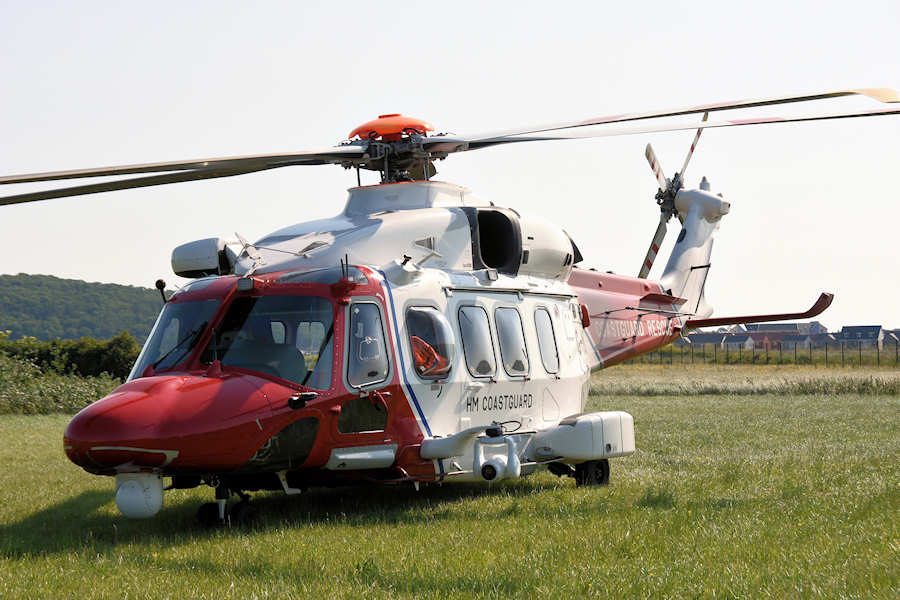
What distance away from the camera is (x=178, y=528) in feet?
28.6

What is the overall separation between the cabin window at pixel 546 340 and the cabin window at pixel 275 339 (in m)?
3.19

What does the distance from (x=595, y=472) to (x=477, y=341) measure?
244 centimetres

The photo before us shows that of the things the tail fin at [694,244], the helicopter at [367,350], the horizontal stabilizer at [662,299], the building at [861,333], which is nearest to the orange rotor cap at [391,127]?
the helicopter at [367,350]

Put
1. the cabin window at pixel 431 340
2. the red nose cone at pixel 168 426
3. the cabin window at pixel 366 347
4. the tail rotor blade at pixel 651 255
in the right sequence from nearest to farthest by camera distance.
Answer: the red nose cone at pixel 168 426, the cabin window at pixel 366 347, the cabin window at pixel 431 340, the tail rotor blade at pixel 651 255

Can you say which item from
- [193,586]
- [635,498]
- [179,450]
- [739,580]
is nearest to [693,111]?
[635,498]

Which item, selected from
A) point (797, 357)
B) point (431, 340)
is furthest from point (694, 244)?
point (797, 357)

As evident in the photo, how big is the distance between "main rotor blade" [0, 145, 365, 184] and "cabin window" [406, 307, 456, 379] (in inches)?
81.1

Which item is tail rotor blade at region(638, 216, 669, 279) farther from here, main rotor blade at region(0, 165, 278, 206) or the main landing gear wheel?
main rotor blade at region(0, 165, 278, 206)

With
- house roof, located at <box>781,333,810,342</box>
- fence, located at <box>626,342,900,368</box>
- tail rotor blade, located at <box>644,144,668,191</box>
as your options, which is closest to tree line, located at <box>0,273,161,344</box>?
fence, located at <box>626,342,900,368</box>

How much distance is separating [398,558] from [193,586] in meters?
1.51

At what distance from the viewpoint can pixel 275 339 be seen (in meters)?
8.62

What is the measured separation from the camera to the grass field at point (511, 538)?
20.6ft

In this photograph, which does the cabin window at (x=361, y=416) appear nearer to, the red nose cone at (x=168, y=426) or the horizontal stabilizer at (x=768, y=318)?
the red nose cone at (x=168, y=426)

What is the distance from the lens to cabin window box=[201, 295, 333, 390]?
8461mm
